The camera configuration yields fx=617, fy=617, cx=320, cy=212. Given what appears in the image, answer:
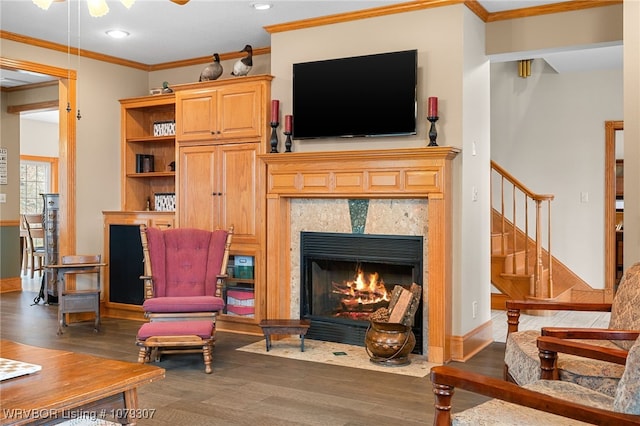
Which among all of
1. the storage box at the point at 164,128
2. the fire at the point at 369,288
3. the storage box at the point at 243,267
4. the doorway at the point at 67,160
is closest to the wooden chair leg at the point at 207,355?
the storage box at the point at 243,267

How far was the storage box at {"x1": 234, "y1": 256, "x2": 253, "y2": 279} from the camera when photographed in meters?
5.55

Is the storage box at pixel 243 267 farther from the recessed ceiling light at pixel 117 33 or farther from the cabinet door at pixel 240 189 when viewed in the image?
the recessed ceiling light at pixel 117 33

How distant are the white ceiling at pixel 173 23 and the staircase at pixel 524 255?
1719 mm

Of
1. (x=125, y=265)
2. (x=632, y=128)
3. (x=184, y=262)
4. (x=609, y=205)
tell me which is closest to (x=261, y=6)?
(x=184, y=262)

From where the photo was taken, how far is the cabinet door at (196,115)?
5664 millimetres

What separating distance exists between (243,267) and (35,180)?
292 inches

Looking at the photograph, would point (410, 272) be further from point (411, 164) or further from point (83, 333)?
point (83, 333)

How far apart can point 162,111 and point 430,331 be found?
3.92 m

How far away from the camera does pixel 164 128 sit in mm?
6551

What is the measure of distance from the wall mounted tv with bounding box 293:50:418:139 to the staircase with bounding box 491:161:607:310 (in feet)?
7.96

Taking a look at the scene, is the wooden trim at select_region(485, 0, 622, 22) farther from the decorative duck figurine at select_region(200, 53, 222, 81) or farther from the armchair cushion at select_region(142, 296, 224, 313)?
the armchair cushion at select_region(142, 296, 224, 313)

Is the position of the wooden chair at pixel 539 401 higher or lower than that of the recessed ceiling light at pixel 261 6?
lower

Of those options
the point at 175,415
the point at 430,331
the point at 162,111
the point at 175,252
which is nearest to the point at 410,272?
the point at 430,331

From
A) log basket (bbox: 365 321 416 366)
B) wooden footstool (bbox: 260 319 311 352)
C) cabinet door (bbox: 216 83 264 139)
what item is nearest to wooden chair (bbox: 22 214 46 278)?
cabinet door (bbox: 216 83 264 139)
